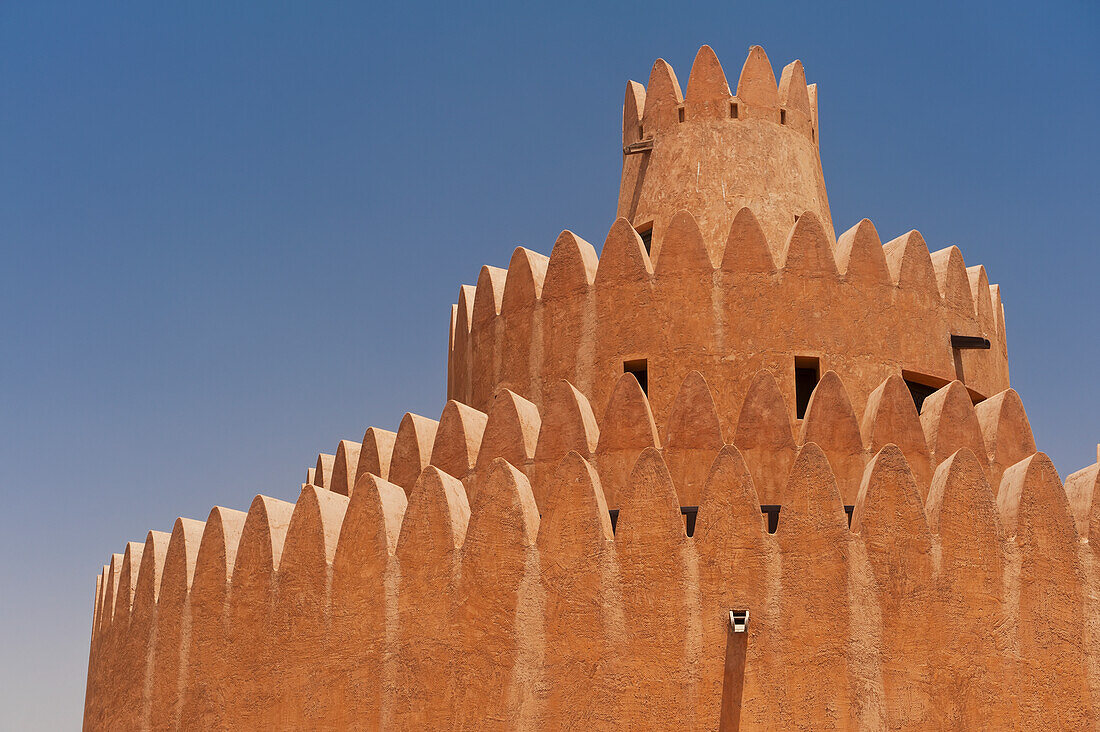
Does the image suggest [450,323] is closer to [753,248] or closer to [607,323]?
[607,323]

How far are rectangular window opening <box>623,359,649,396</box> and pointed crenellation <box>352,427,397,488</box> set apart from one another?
3072 millimetres

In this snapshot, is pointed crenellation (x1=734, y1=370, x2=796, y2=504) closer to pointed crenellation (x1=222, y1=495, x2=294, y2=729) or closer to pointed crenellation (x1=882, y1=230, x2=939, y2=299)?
pointed crenellation (x1=882, y1=230, x2=939, y2=299)

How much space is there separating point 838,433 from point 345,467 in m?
6.63

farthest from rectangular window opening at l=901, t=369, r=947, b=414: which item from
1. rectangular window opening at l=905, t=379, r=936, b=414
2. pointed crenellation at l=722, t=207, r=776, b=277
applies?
pointed crenellation at l=722, t=207, r=776, b=277

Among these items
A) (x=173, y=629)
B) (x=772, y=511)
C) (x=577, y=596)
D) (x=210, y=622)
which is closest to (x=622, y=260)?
(x=772, y=511)

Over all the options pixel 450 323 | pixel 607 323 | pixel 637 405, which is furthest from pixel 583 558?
pixel 450 323

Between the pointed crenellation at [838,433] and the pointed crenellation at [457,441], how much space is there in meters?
3.71

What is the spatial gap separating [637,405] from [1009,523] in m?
3.99

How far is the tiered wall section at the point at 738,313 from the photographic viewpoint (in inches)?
622

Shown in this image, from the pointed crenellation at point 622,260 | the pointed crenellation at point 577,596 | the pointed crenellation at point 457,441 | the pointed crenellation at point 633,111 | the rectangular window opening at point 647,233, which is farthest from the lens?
the pointed crenellation at point 633,111

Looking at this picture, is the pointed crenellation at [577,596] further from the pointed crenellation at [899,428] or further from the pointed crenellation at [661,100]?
the pointed crenellation at [661,100]

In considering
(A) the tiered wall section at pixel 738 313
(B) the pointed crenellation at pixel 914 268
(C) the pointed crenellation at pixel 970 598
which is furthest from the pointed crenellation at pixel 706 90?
(C) the pointed crenellation at pixel 970 598

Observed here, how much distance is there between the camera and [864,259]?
16.3m

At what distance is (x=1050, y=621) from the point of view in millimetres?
12711
